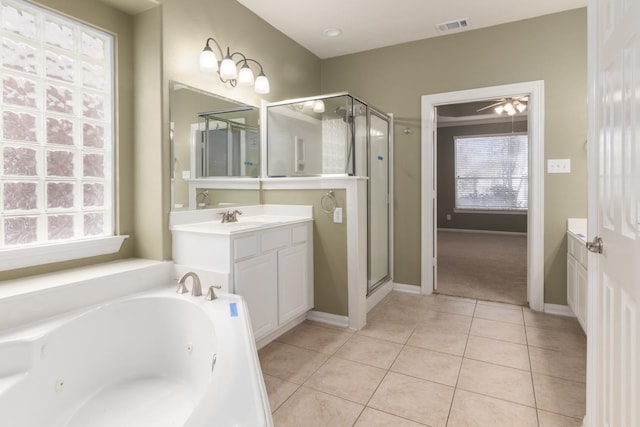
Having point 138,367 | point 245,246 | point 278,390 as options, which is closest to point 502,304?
point 278,390

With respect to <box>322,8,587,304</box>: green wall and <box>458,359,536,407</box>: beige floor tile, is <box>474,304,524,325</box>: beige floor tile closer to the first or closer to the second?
<box>322,8,587,304</box>: green wall

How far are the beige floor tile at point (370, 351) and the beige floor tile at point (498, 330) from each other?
2.46 feet

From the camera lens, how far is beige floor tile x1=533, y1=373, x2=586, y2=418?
70.8 inches

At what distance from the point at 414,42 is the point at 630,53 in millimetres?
2938

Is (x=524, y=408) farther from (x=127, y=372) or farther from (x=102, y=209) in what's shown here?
(x=102, y=209)

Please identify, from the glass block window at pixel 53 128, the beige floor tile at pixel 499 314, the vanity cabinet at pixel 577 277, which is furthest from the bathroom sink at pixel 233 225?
the vanity cabinet at pixel 577 277

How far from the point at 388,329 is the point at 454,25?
112 inches

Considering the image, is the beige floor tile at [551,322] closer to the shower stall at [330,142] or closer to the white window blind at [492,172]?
the shower stall at [330,142]

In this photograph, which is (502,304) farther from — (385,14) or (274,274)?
(385,14)

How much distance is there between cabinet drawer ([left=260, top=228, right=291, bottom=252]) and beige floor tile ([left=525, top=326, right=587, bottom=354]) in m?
1.95

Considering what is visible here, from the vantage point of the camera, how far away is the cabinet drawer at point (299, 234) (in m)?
2.77

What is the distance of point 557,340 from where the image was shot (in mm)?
2633

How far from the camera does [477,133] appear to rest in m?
7.70

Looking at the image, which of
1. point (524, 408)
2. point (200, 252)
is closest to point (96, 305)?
point (200, 252)
